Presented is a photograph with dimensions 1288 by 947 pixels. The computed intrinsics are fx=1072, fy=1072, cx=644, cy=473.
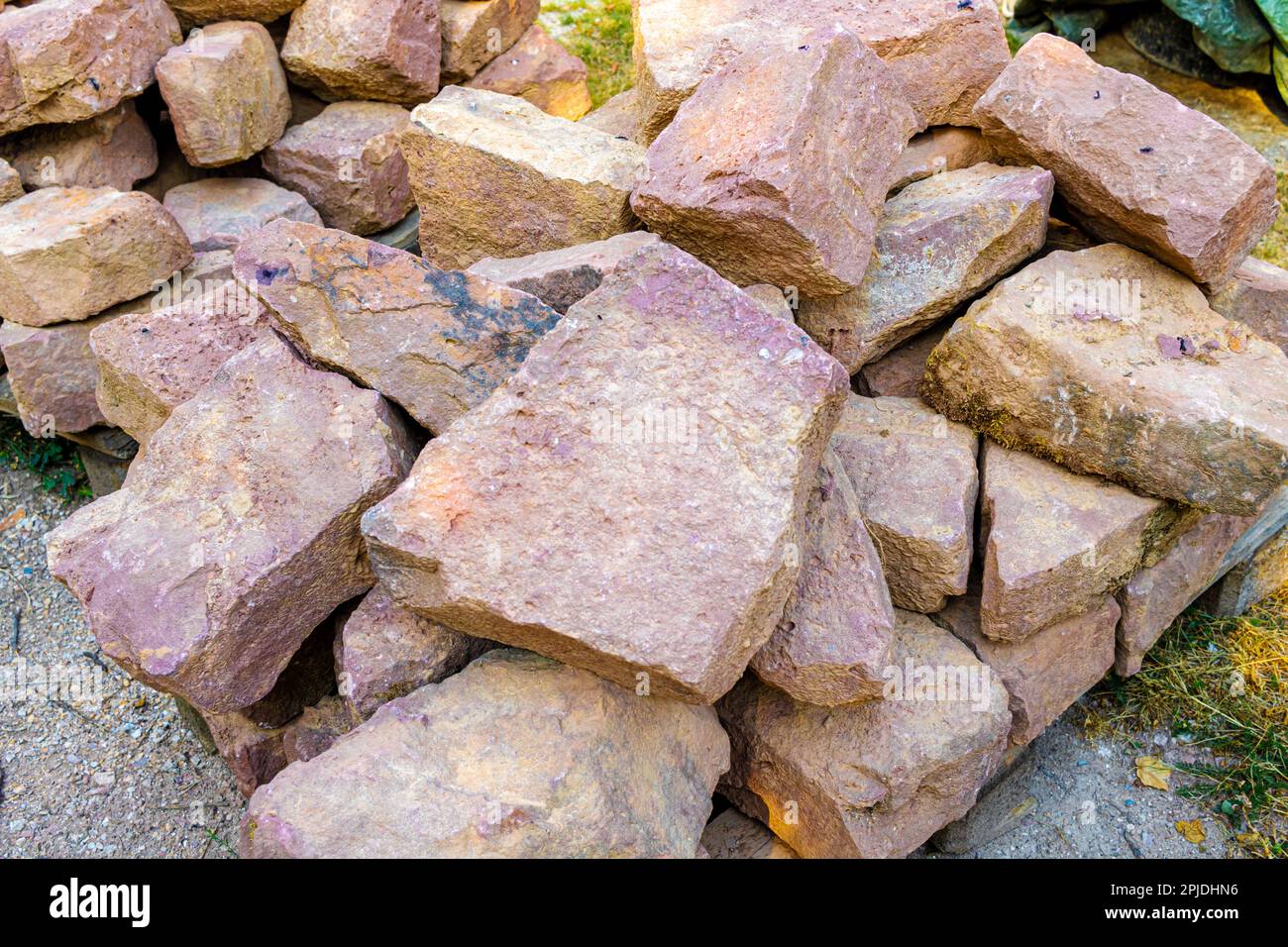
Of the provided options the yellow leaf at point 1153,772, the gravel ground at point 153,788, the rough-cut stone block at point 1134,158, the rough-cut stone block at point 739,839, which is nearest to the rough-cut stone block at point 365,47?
the rough-cut stone block at point 1134,158

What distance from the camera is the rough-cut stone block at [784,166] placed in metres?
2.87

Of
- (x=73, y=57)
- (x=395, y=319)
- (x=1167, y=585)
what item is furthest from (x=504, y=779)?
(x=73, y=57)

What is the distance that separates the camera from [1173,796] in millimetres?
3328

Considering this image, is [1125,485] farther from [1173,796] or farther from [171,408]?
[171,408]

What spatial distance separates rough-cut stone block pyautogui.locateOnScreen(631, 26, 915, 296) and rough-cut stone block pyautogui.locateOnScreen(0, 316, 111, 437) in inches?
83.3

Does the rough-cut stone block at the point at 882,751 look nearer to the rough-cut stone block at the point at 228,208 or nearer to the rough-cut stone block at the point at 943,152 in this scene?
the rough-cut stone block at the point at 943,152

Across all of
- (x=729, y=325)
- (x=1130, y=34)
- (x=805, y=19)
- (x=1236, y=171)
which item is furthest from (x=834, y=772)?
(x=1130, y=34)

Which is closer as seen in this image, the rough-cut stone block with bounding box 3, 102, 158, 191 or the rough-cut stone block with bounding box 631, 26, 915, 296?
the rough-cut stone block with bounding box 631, 26, 915, 296

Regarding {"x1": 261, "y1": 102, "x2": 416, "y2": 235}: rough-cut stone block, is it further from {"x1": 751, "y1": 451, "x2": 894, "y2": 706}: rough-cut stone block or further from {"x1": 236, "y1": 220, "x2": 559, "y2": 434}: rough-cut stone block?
{"x1": 751, "y1": 451, "x2": 894, "y2": 706}: rough-cut stone block

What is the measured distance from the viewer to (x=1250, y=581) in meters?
3.70

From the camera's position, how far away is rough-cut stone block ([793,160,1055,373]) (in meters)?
3.18

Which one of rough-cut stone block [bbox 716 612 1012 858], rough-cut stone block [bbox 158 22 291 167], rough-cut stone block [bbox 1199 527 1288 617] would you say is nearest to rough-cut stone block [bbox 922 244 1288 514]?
rough-cut stone block [bbox 716 612 1012 858]

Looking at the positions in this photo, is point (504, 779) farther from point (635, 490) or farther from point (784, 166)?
point (784, 166)

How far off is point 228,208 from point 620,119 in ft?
5.20
